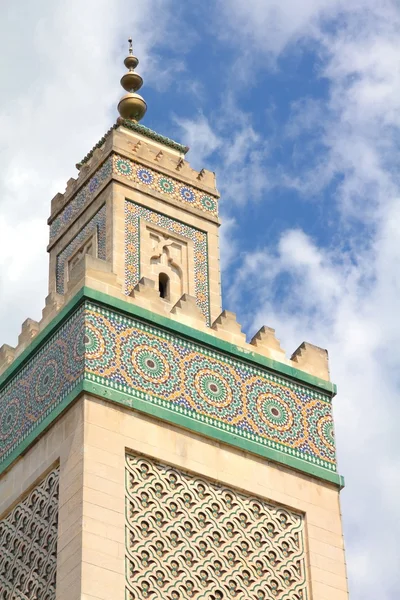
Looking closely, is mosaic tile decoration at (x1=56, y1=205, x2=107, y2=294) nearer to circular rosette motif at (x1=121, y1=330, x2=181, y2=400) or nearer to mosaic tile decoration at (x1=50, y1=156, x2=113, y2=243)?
mosaic tile decoration at (x1=50, y1=156, x2=113, y2=243)

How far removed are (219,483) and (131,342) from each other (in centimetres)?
129

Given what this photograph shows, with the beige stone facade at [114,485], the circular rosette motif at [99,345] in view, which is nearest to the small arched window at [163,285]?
the circular rosette motif at [99,345]

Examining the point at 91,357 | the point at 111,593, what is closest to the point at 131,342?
the point at 91,357

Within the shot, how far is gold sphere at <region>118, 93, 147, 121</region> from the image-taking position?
→ 611 inches

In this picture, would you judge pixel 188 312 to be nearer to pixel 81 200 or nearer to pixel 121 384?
pixel 121 384

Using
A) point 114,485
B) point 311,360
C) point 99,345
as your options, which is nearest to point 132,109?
point 311,360

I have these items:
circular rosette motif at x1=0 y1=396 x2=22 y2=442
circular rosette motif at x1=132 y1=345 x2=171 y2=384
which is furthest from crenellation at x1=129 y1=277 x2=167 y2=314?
circular rosette motif at x1=0 y1=396 x2=22 y2=442

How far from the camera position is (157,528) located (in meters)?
11.5

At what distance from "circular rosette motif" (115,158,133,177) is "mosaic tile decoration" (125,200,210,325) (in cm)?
34

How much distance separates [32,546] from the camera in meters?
11.7

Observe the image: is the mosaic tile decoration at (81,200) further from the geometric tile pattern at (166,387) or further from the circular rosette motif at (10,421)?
the circular rosette motif at (10,421)

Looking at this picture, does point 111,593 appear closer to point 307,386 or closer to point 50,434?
point 50,434

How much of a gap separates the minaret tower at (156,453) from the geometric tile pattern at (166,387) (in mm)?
12

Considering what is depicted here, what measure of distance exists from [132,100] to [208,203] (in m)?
1.49
